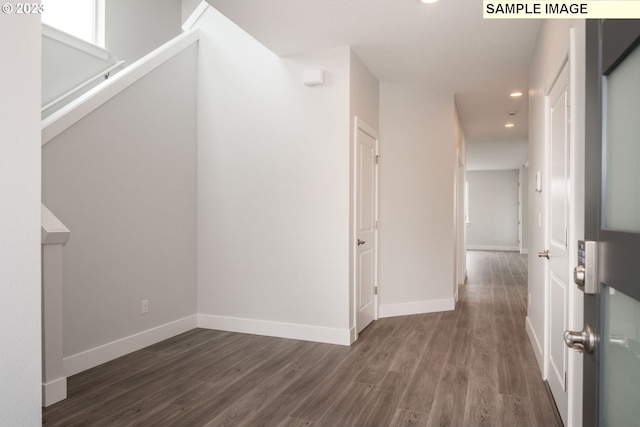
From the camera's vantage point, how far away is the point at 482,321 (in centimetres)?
460

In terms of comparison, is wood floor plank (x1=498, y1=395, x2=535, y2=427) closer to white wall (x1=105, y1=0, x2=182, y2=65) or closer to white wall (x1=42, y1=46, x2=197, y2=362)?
white wall (x1=42, y1=46, x2=197, y2=362)

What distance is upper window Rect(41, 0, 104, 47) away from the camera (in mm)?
4680

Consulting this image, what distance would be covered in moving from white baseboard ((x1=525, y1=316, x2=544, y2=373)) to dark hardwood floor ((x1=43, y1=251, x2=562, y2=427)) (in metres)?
0.07

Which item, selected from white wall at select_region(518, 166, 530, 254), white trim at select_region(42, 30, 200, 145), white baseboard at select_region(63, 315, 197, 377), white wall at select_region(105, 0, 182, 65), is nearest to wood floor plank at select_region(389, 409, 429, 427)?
white baseboard at select_region(63, 315, 197, 377)

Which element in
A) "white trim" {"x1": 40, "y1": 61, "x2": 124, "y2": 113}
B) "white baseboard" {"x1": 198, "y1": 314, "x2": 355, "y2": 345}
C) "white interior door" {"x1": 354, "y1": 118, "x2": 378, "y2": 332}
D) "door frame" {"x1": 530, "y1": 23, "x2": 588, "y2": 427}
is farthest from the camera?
"white trim" {"x1": 40, "y1": 61, "x2": 124, "y2": 113}

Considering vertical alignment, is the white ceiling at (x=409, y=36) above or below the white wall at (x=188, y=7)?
below

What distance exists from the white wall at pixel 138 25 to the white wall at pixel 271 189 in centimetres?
189

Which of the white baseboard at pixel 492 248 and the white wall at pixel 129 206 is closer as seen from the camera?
the white wall at pixel 129 206

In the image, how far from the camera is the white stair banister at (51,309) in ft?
7.91

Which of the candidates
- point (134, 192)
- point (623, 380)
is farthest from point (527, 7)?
point (134, 192)

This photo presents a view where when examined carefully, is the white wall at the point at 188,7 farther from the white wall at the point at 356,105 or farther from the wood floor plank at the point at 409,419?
the wood floor plank at the point at 409,419

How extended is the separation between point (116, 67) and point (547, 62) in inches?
193

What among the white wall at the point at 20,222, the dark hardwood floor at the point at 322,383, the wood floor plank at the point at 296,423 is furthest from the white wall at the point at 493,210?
the white wall at the point at 20,222

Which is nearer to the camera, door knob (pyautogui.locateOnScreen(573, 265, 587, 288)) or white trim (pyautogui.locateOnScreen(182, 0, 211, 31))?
door knob (pyautogui.locateOnScreen(573, 265, 587, 288))
